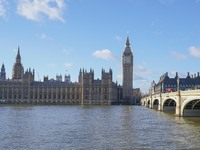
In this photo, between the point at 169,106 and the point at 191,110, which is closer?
the point at 191,110

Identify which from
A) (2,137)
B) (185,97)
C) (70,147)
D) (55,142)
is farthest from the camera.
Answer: (185,97)

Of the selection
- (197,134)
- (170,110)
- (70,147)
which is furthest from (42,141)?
(170,110)

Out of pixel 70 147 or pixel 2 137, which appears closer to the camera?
pixel 70 147

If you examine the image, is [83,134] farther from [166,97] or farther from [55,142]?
[166,97]

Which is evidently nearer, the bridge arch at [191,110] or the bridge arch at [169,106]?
the bridge arch at [191,110]

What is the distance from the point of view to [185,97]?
78750 mm

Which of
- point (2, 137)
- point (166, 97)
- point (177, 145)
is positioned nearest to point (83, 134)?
point (2, 137)

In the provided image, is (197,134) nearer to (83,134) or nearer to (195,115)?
(83,134)

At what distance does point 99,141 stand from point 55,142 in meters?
4.39

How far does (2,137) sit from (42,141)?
5.51 metres

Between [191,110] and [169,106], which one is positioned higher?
[191,110]

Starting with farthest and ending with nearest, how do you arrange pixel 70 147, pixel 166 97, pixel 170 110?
pixel 170 110 → pixel 166 97 → pixel 70 147

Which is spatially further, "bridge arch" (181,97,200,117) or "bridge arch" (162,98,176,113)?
"bridge arch" (162,98,176,113)

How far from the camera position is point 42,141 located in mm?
39969
